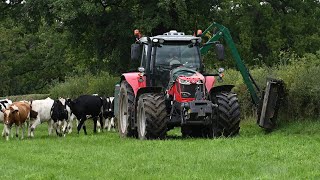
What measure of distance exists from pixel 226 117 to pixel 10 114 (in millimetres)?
8524

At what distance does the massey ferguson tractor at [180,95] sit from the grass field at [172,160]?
1.19m

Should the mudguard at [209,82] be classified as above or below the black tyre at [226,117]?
above

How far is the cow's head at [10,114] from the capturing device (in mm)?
22359

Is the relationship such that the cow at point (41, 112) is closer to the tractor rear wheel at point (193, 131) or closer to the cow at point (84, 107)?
the cow at point (84, 107)

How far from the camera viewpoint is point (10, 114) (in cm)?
2247

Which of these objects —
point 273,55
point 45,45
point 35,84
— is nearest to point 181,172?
point 273,55

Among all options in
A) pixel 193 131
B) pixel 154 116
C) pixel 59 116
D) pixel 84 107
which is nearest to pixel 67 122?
pixel 59 116

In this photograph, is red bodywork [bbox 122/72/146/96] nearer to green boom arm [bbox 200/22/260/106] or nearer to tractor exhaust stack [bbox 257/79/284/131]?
green boom arm [bbox 200/22/260/106]

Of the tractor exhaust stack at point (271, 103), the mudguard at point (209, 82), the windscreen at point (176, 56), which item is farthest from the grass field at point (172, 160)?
the windscreen at point (176, 56)

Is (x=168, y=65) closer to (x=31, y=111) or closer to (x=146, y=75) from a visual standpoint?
(x=146, y=75)

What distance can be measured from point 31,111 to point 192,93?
8725mm

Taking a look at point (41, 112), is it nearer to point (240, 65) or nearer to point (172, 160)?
point (240, 65)

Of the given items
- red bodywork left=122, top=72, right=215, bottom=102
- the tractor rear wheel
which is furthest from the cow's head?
the tractor rear wheel

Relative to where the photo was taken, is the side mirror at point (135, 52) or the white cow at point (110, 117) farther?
the white cow at point (110, 117)
